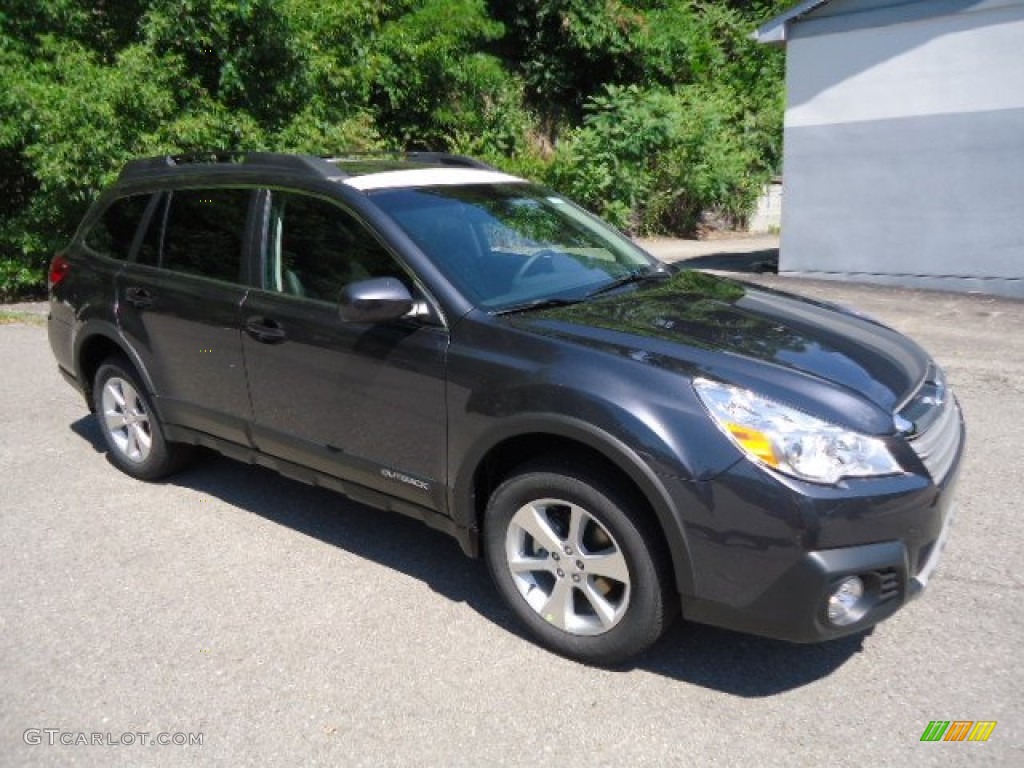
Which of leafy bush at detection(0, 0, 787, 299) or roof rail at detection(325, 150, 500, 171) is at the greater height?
leafy bush at detection(0, 0, 787, 299)

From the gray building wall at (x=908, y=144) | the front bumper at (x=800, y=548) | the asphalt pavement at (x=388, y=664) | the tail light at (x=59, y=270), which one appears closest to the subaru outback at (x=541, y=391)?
the front bumper at (x=800, y=548)

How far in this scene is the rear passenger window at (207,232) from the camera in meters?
4.43

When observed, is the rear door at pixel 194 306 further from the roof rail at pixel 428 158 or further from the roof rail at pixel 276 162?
the roof rail at pixel 428 158

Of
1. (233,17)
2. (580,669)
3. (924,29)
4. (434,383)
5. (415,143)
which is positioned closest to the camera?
(580,669)

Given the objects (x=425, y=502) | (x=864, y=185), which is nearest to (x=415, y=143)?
(x=864, y=185)

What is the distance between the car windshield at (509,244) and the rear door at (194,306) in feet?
3.01

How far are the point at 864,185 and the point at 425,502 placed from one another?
10513 mm

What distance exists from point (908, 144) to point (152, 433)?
10389 mm

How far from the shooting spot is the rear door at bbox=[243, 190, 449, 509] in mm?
3666

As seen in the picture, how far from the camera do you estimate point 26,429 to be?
637 centimetres

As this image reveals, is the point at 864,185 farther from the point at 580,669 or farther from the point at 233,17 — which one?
the point at 580,669

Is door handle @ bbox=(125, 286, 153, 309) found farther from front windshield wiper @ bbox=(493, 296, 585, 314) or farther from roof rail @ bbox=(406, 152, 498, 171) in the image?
front windshield wiper @ bbox=(493, 296, 585, 314)

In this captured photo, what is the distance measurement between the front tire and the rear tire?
2.36 metres

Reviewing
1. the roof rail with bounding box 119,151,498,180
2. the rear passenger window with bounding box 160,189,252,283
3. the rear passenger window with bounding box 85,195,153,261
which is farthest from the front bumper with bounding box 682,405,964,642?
the rear passenger window with bounding box 85,195,153,261
